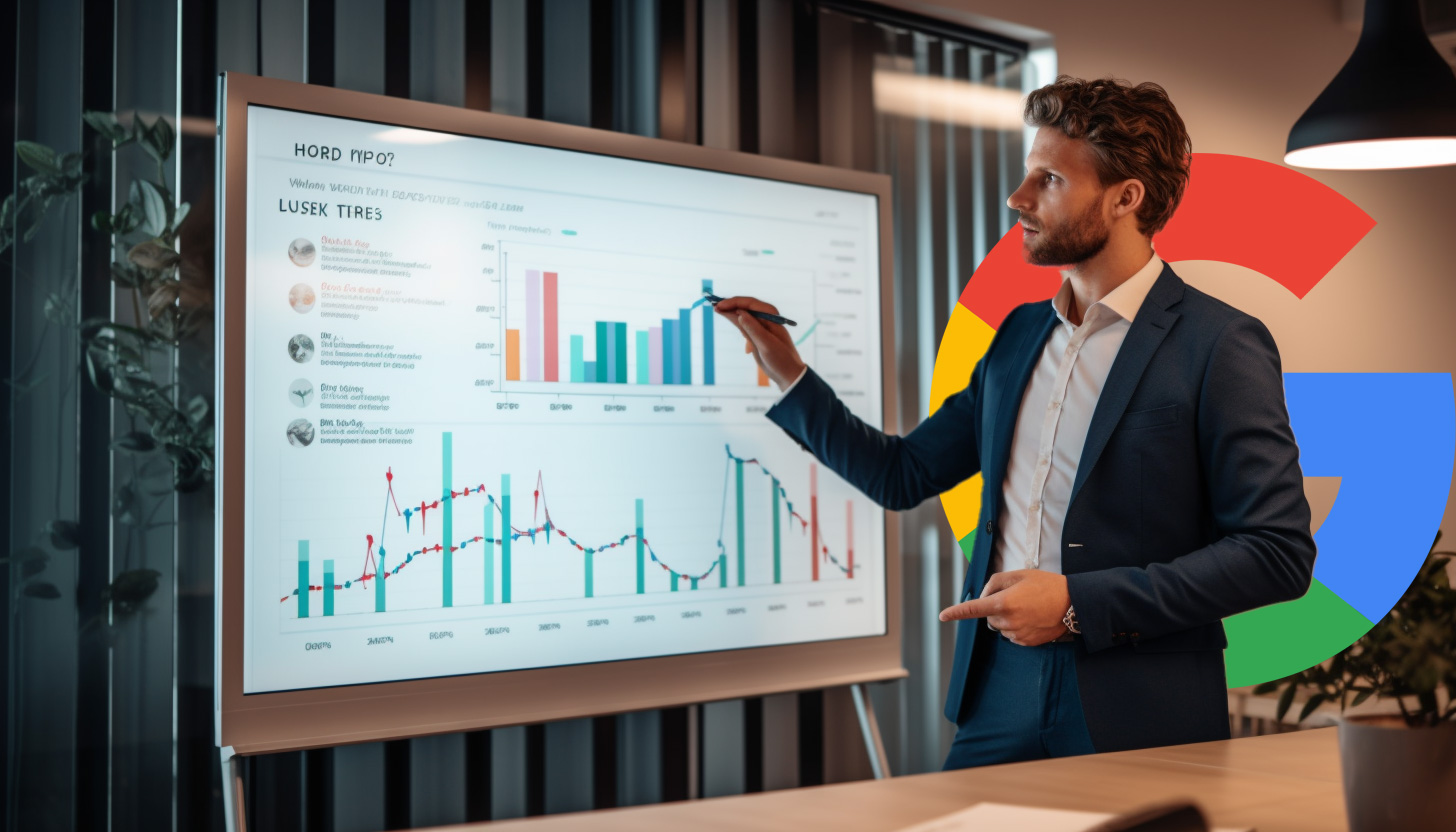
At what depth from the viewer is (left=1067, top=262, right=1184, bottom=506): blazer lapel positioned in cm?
174

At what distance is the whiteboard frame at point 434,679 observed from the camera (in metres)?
1.91

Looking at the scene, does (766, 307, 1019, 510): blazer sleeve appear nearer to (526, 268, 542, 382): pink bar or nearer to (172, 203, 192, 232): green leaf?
(526, 268, 542, 382): pink bar

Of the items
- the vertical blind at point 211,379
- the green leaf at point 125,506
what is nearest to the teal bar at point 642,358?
the vertical blind at point 211,379

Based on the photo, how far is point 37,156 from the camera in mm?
1941

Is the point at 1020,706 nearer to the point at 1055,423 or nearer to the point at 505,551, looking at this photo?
the point at 1055,423

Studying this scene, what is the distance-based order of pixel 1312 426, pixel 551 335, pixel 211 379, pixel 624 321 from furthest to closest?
pixel 1312 426 → pixel 624 321 → pixel 551 335 → pixel 211 379

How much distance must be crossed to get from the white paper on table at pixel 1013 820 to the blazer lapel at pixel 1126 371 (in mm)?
812

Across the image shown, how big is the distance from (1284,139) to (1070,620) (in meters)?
3.05

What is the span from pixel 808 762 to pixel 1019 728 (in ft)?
4.03

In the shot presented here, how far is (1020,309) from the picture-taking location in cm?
208

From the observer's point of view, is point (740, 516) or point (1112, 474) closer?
point (1112, 474)

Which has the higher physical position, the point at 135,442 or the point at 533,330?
the point at 533,330

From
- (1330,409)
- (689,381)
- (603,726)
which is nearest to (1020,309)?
(689,381)

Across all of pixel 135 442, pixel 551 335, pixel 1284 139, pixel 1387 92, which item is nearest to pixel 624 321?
pixel 551 335
